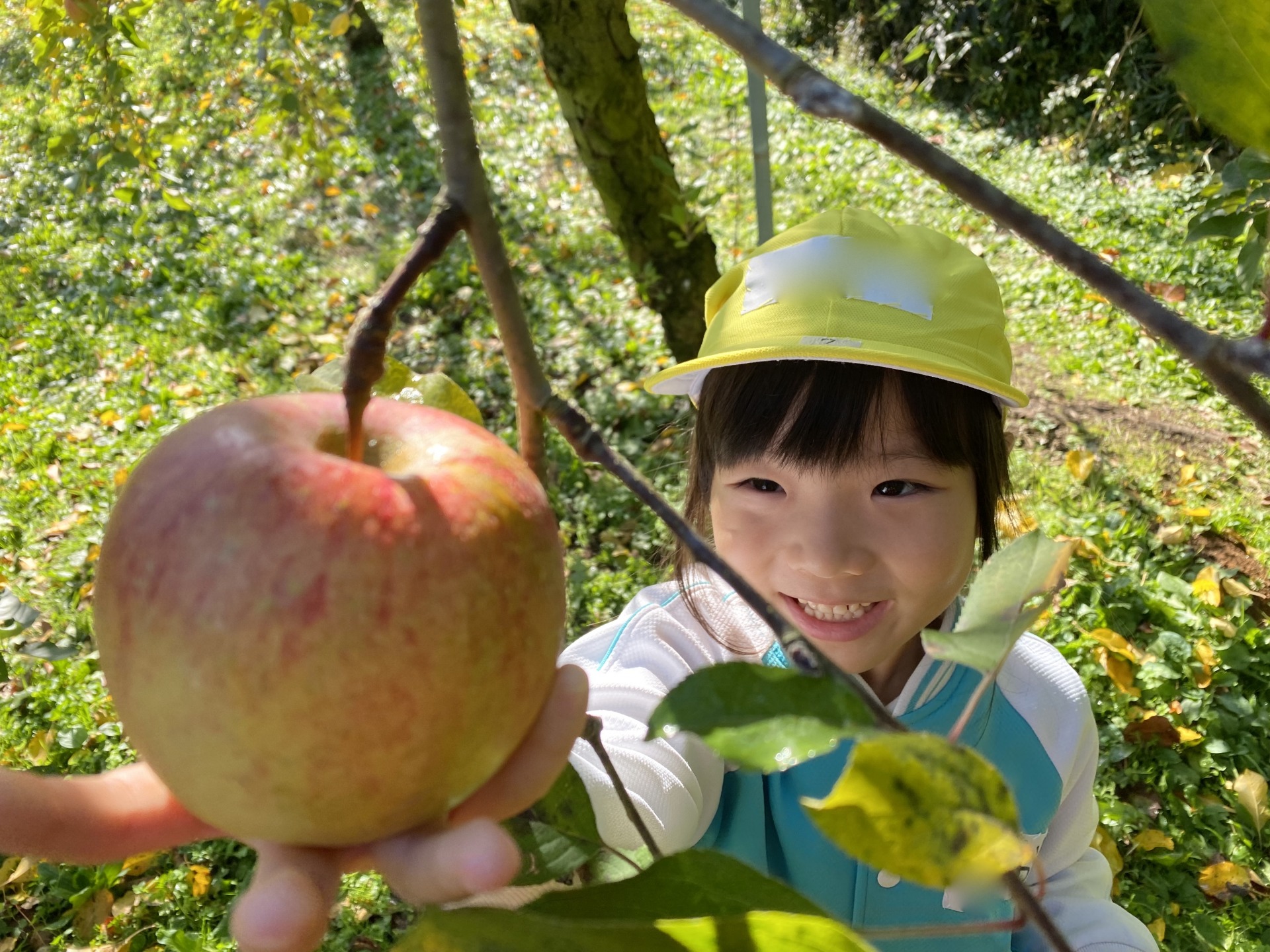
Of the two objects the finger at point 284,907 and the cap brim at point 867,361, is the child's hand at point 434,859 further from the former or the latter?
the cap brim at point 867,361

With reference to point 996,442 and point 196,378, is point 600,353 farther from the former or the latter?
point 996,442

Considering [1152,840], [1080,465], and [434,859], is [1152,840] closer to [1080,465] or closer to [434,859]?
[1080,465]

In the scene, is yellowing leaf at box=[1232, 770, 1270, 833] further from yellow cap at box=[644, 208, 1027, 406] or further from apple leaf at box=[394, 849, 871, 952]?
apple leaf at box=[394, 849, 871, 952]

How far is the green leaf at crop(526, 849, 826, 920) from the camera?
1.36 ft

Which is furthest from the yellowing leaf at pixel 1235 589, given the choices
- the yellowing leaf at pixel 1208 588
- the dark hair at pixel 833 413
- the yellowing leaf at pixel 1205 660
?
the dark hair at pixel 833 413

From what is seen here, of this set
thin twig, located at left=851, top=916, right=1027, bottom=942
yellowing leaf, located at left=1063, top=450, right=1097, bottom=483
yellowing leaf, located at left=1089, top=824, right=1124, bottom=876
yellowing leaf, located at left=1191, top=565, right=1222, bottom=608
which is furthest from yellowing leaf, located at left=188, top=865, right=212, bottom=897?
yellowing leaf, located at left=1063, top=450, right=1097, bottom=483

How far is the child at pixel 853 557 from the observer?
1.10 m

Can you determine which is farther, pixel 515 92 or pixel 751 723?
pixel 515 92

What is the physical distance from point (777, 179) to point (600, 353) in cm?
155

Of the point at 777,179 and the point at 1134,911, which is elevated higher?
the point at 777,179

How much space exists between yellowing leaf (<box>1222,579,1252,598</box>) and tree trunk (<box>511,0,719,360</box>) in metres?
1.38

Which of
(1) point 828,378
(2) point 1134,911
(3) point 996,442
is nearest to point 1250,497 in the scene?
(2) point 1134,911

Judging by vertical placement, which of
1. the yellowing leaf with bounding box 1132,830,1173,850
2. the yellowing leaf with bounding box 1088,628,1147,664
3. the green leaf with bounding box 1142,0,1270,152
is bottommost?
the yellowing leaf with bounding box 1132,830,1173,850

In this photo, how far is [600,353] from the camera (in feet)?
10.7
